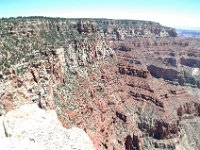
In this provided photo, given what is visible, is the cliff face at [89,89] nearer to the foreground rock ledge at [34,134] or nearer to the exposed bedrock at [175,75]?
the foreground rock ledge at [34,134]

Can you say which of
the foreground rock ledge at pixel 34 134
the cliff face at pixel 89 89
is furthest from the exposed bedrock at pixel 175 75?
the foreground rock ledge at pixel 34 134

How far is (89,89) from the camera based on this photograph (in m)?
89.2

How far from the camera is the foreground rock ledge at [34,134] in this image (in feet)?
152

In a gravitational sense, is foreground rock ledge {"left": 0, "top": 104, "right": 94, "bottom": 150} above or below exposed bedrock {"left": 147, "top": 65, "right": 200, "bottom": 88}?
above

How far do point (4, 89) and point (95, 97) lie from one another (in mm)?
31757

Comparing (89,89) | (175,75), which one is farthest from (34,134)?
(175,75)

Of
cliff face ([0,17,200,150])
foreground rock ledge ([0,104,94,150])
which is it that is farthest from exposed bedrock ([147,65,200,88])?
foreground rock ledge ([0,104,94,150])

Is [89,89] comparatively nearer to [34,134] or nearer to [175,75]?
[34,134]

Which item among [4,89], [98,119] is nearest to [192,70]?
[98,119]

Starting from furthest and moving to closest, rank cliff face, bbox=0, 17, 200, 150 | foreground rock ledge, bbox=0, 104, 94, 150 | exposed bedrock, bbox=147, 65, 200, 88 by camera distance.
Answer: exposed bedrock, bbox=147, 65, 200, 88
cliff face, bbox=0, 17, 200, 150
foreground rock ledge, bbox=0, 104, 94, 150

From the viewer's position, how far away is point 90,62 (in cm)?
10056

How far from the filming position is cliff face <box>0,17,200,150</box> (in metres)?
67.5

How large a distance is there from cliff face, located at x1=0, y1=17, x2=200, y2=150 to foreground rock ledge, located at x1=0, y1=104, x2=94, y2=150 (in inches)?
206

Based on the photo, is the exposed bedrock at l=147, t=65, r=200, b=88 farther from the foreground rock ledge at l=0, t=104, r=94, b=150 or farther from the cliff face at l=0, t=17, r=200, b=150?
the foreground rock ledge at l=0, t=104, r=94, b=150
